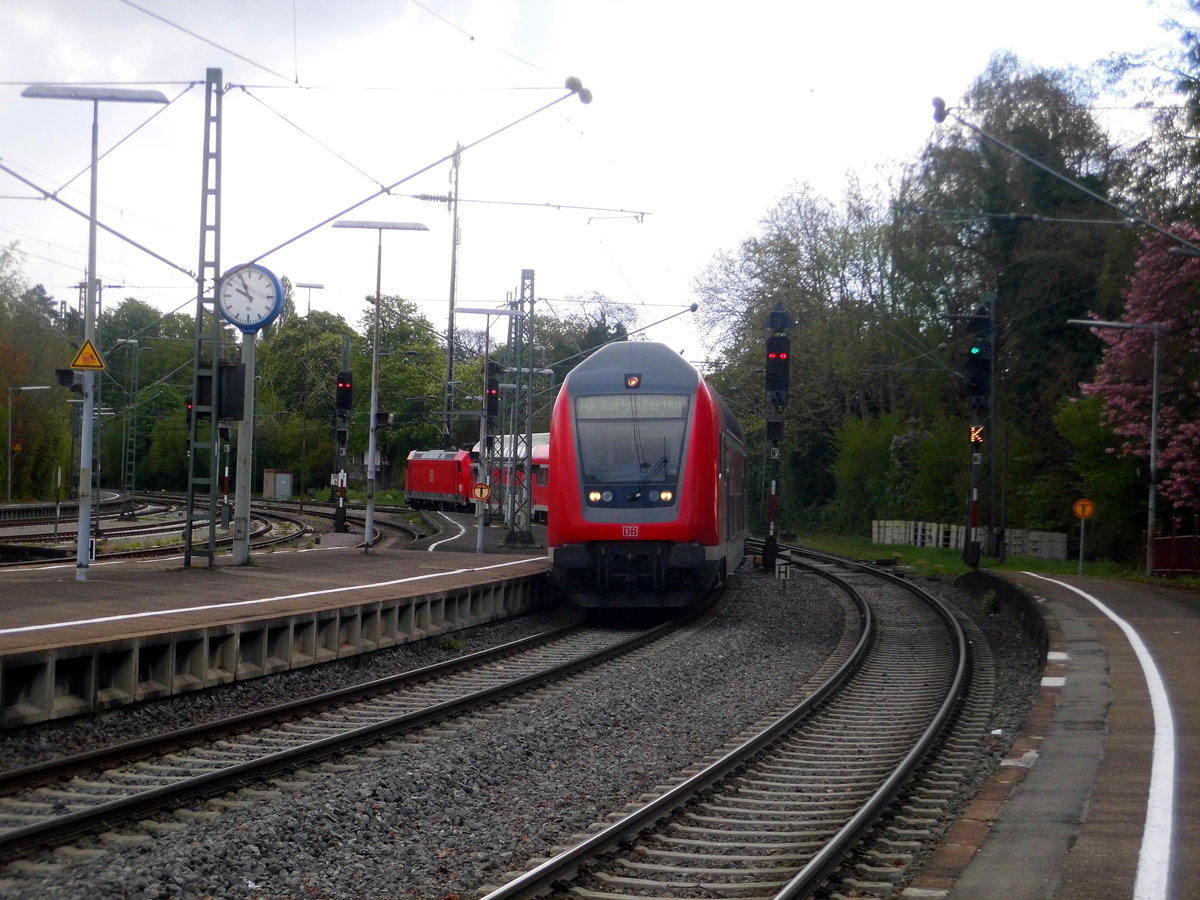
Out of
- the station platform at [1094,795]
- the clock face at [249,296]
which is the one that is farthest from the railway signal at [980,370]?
the clock face at [249,296]

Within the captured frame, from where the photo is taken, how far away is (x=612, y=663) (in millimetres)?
15070

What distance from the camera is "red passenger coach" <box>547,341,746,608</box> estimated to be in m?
17.7

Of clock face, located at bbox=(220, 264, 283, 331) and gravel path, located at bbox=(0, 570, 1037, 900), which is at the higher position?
clock face, located at bbox=(220, 264, 283, 331)

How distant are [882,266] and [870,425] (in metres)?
6.36

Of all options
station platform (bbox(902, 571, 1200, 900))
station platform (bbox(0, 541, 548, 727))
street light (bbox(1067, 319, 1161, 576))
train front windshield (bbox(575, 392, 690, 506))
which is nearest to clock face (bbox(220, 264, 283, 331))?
station platform (bbox(0, 541, 548, 727))

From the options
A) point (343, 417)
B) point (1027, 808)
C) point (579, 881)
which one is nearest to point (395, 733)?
point (579, 881)

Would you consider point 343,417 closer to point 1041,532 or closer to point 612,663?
point 612,663

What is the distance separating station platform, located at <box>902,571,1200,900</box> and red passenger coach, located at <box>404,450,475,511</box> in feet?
148

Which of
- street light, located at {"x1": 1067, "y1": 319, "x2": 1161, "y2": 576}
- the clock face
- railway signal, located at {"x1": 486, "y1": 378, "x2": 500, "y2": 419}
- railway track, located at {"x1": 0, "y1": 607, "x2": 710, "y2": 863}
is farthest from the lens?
railway signal, located at {"x1": 486, "y1": 378, "x2": 500, "y2": 419}

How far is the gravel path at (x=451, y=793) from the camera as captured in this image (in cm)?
638

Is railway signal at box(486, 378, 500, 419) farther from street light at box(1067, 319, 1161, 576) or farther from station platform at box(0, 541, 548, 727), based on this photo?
street light at box(1067, 319, 1161, 576)

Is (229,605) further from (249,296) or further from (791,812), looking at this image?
(791,812)

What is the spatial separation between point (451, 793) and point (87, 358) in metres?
8.85

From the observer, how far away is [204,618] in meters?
12.5
